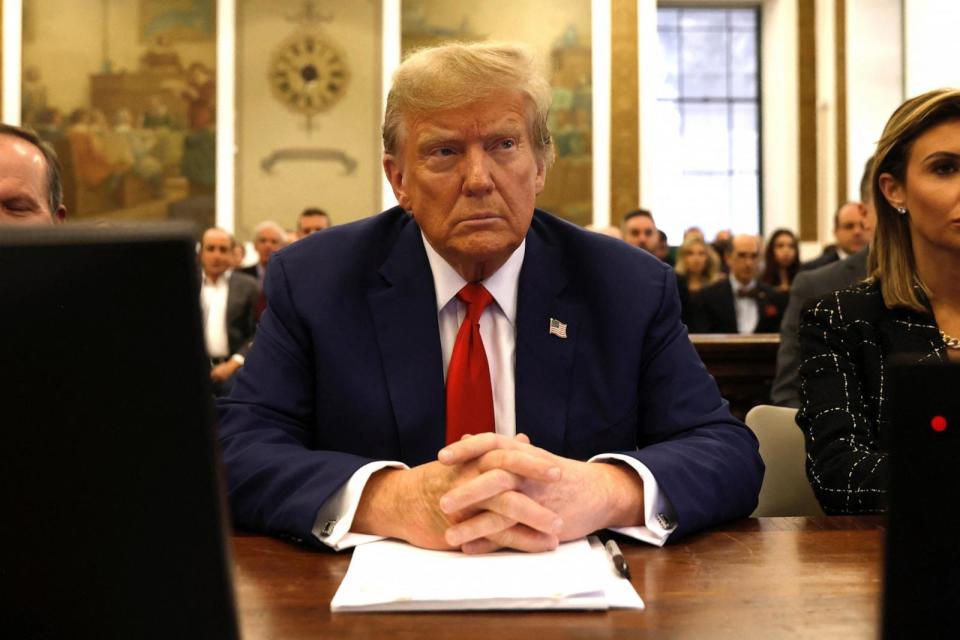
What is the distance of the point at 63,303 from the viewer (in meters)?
0.77

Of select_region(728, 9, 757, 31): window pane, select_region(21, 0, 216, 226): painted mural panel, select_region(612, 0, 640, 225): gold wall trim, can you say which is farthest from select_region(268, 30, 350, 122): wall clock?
select_region(728, 9, 757, 31): window pane

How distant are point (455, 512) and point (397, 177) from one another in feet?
3.29

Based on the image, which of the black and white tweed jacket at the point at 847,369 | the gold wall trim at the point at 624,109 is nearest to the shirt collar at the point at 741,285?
the gold wall trim at the point at 624,109

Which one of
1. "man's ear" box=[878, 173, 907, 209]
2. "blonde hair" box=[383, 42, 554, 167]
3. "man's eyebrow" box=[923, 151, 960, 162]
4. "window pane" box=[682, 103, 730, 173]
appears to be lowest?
"man's ear" box=[878, 173, 907, 209]

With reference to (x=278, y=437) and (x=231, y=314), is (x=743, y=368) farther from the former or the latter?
(x=231, y=314)

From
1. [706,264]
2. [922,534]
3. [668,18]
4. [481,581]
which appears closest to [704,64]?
[668,18]

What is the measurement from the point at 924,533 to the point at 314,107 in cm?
1394

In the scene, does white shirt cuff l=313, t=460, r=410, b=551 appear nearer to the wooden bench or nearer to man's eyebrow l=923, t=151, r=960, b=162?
man's eyebrow l=923, t=151, r=960, b=162

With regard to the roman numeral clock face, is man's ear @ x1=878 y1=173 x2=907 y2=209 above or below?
below

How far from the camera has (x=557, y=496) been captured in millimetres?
1640

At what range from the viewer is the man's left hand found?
1559mm

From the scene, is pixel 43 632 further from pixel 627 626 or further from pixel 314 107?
pixel 314 107

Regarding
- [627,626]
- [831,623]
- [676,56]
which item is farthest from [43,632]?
[676,56]

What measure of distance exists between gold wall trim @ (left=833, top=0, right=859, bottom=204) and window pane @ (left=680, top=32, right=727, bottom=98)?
6.30ft
